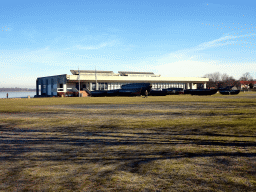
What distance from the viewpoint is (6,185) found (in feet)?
12.0

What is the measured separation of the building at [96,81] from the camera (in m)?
78.7

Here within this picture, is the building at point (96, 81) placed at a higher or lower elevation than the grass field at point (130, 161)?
higher

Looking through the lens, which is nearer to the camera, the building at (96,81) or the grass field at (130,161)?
the grass field at (130,161)

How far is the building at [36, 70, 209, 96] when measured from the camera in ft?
258

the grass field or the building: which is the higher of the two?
the building

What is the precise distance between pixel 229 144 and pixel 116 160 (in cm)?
315

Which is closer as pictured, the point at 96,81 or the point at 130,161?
the point at 130,161

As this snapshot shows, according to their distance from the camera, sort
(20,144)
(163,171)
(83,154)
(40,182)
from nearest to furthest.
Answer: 1. (40,182)
2. (163,171)
3. (83,154)
4. (20,144)

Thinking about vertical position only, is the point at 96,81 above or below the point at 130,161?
above

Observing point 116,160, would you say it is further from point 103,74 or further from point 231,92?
point 103,74

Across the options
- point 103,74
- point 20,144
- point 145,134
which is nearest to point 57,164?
point 20,144

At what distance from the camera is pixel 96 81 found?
78.8 metres

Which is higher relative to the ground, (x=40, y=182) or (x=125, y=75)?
(x=125, y=75)

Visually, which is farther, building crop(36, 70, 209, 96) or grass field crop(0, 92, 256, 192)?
building crop(36, 70, 209, 96)
